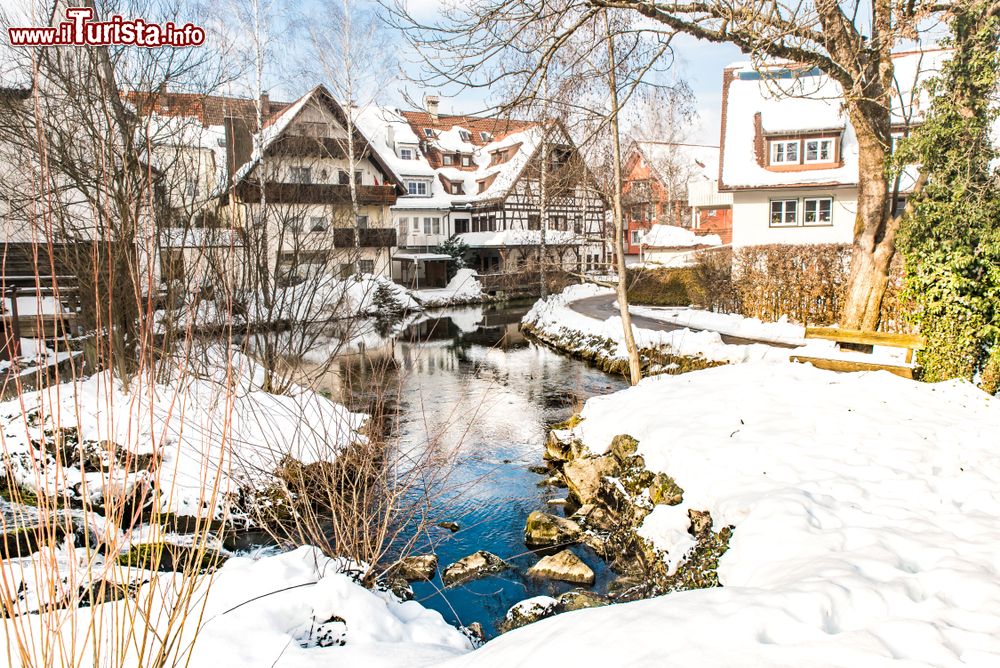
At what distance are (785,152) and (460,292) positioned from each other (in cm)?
1704

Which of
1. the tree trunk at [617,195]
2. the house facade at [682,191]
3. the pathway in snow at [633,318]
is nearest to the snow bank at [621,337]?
the pathway in snow at [633,318]

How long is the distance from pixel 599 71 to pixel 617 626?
31.1 ft

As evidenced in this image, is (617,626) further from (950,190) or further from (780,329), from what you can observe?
(780,329)

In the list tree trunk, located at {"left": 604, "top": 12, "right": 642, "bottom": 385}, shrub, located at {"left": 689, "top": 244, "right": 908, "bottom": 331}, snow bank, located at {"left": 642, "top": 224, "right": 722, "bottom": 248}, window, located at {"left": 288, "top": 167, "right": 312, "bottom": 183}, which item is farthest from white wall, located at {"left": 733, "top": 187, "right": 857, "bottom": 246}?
window, located at {"left": 288, "top": 167, "right": 312, "bottom": 183}

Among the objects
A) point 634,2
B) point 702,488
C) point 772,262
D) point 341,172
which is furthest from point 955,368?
point 341,172

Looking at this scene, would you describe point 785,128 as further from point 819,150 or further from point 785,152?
point 819,150

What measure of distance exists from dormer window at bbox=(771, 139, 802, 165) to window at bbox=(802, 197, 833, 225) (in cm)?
178

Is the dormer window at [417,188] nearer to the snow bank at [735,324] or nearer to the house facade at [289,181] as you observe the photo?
the house facade at [289,181]

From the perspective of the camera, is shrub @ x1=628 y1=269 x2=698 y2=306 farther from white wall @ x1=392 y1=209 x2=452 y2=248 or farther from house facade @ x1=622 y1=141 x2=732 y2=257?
house facade @ x1=622 y1=141 x2=732 y2=257

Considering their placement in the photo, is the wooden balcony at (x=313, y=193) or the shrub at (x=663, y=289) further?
the shrub at (x=663, y=289)

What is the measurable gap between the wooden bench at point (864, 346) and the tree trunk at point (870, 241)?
5.01ft

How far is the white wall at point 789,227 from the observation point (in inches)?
954

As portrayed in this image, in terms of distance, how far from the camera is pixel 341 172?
116 ft

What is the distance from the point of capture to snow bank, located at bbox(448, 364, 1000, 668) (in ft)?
11.0
